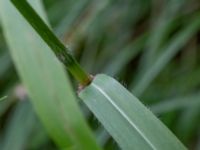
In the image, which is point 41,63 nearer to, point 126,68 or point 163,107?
point 163,107

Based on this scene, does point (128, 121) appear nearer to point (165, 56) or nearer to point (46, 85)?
point (46, 85)

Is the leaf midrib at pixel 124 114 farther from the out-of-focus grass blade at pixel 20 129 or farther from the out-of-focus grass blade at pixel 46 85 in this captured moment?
the out-of-focus grass blade at pixel 20 129

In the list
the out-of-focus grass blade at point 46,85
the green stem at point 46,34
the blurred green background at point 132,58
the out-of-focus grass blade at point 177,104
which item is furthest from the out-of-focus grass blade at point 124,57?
the green stem at point 46,34

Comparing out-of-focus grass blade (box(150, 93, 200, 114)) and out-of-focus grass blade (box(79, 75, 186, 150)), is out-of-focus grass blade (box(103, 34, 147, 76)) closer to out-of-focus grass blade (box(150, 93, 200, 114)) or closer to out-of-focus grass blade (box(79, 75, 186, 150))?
out-of-focus grass blade (box(150, 93, 200, 114))

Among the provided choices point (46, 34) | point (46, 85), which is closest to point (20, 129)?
point (46, 85)

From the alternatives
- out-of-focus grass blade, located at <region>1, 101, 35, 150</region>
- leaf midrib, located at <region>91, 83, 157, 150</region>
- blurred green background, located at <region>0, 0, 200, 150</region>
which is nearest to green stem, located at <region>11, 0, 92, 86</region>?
leaf midrib, located at <region>91, 83, 157, 150</region>
